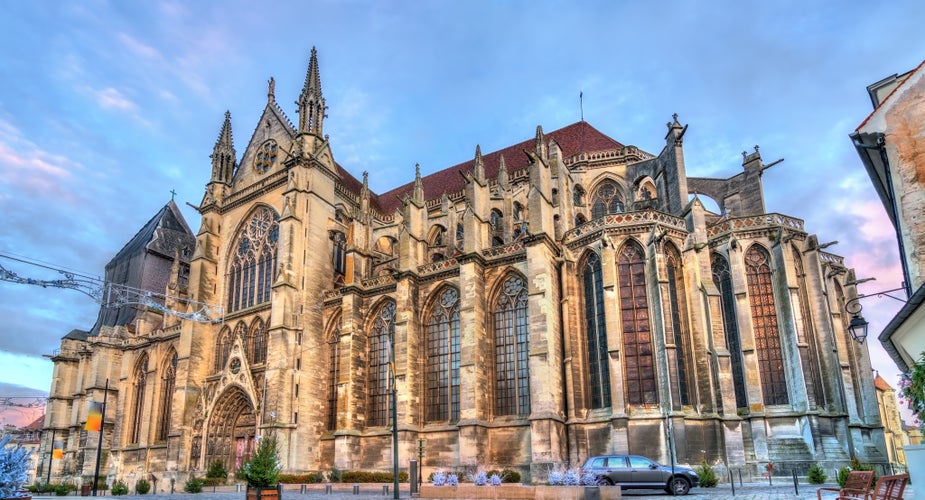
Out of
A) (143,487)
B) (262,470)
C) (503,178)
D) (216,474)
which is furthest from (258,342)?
(262,470)

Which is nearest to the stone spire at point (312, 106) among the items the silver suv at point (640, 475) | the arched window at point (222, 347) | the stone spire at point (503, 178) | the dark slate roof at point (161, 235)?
the stone spire at point (503, 178)

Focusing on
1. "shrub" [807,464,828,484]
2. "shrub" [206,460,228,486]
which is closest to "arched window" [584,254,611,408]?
"shrub" [807,464,828,484]

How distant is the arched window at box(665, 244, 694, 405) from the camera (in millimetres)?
22703

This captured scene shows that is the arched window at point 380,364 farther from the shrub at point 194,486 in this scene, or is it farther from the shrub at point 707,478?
the shrub at point 707,478

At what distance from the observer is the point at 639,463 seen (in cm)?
1752

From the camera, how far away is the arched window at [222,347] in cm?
3362

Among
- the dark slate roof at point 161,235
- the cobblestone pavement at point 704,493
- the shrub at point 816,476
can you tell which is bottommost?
the cobblestone pavement at point 704,493

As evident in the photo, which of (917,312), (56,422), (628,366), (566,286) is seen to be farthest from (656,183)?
(56,422)

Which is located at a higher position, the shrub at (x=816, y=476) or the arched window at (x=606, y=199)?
the arched window at (x=606, y=199)

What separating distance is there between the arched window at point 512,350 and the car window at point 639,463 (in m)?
7.35

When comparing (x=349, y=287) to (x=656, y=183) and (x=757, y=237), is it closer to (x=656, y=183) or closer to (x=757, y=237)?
(x=656, y=183)

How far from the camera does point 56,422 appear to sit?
145 feet

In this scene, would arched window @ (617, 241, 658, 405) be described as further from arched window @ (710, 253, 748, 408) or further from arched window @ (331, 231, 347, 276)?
arched window @ (331, 231, 347, 276)

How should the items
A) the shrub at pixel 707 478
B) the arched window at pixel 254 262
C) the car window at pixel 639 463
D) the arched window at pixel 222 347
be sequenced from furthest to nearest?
1. the arched window at pixel 222 347
2. the arched window at pixel 254 262
3. the shrub at pixel 707 478
4. the car window at pixel 639 463
